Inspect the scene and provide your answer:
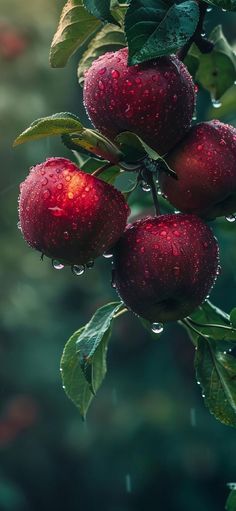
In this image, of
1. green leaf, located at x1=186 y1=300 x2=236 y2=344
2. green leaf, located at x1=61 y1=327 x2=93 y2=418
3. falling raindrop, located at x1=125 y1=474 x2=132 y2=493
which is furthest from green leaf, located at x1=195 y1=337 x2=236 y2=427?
falling raindrop, located at x1=125 y1=474 x2=132 y2=493

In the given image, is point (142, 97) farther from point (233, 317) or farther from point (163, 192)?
point (233, 317)

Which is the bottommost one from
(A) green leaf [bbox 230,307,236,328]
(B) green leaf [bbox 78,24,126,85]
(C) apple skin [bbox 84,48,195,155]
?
(A) green leaf [bbox 230,307,236,328]

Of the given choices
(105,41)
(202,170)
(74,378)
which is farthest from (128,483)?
(202,170)

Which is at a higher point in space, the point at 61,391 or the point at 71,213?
the point at 71,213

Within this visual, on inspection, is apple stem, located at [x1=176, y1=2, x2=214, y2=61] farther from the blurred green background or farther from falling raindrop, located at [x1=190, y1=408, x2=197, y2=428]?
falling raindrop, located at [x1=190, y1=408, x2=197, y2=428]

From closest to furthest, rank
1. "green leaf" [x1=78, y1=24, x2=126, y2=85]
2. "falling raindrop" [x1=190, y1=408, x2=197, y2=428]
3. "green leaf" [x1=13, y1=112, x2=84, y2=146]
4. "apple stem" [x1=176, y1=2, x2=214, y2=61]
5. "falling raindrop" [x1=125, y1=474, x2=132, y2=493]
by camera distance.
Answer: "green leaf" [x1=13, y1=112, x2=84, y2=146], "apple stem" [x1=176, y1=2, x2=214, y2=61], "green leaf" [x1=78, y1=24, x2=126, y2=85], "falling raindrop" [x1=190, y1=408, x2=197, y2=428], "falling raindrop" [x1=125, y1=474, x2=132, y2=493]

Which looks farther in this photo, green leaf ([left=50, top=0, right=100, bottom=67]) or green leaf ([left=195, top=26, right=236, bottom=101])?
green leaf ([left=195, top=26, right=236, bottom=101])
